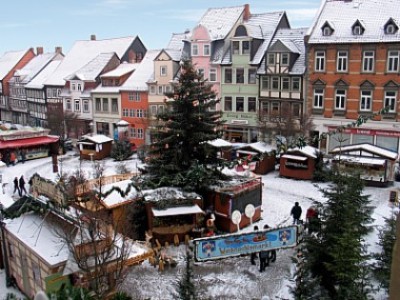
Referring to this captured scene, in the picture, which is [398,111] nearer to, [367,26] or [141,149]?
[367,26]

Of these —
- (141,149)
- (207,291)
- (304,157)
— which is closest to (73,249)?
(207,291)

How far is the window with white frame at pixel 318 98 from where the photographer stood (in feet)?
114

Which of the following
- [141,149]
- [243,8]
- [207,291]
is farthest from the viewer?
[243,8]

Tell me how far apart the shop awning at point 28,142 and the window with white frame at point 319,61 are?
75.9ft

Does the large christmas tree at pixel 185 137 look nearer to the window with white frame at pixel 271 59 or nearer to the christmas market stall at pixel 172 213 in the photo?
the christmas market stall at pixel 172 213

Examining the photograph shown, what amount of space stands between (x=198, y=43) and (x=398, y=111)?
60.2ft

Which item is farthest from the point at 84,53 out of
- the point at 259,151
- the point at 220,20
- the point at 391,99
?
the point at 391,99

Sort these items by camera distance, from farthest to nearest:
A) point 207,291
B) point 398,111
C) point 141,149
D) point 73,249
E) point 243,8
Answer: point 243,8 < point 141,149 < point 398,111 < point 207,291 < point 73,249

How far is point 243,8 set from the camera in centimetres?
4081

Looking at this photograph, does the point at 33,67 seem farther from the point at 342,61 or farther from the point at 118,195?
the point at 118,195

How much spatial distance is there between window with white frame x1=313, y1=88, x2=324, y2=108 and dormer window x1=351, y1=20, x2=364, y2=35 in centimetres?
487

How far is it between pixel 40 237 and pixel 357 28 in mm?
28143

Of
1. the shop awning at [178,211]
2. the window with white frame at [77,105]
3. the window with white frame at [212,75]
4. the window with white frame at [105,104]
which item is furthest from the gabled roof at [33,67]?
the shop awning at [178,211]

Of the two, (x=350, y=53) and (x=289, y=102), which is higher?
(x=350, y=53)
